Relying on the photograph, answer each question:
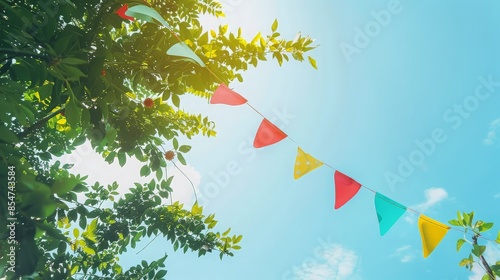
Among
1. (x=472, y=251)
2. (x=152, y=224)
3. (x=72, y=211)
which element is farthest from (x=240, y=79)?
(x=472, y=251)

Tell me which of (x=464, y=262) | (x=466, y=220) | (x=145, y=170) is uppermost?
(x=145, y=170)

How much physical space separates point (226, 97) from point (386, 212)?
64.2 inches

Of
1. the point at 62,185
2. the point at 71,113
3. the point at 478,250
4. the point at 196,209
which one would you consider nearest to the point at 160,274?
the point at 196,209

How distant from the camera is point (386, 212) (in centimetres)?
286

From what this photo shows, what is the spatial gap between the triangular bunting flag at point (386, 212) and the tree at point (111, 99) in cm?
136

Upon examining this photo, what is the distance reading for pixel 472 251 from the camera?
3.06 metres

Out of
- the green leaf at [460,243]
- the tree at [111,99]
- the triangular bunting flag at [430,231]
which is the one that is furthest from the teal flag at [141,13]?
the green leaf at [460,243]

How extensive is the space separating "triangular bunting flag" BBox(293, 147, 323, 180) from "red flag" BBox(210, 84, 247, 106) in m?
0.76

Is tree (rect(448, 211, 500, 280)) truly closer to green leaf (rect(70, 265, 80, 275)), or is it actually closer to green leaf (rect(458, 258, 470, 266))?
Answer: green leaf (rect(458, 258, 470, 266))

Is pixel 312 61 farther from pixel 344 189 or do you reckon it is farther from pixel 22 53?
pixel 22 53

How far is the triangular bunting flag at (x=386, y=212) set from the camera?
111 inches

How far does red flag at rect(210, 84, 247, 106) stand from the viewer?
255 centimetres

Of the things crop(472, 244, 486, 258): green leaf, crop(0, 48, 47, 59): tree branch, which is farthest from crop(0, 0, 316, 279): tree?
crop(472, 244, 486, 258): green leaf

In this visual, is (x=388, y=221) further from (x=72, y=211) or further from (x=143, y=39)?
(x=72, y=211)
